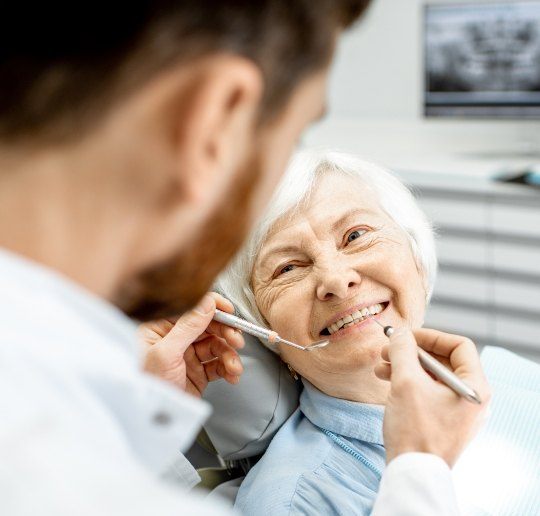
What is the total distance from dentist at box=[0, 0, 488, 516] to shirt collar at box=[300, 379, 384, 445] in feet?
2.64

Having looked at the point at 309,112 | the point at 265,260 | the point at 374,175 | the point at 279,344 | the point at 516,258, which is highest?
the point at 309,112

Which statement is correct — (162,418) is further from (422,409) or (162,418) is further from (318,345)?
(318,345)

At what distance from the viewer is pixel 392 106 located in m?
4.26

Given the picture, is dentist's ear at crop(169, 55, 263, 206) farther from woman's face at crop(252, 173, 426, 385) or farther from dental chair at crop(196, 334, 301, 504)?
dental chair at crop(196, 334, 301, 504)

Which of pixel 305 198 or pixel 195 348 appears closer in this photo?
pixel 195 348

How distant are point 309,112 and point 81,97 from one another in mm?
207

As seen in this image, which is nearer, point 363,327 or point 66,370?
point 66,370

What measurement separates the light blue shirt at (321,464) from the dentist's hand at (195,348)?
0.54 feet

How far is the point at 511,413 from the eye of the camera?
1599mm

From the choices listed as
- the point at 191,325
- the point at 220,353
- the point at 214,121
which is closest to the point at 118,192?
the point at 214,121

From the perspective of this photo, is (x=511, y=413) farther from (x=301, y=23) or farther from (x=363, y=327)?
(x=301, y=23)

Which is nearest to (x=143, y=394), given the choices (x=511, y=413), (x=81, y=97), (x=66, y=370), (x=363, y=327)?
(x=66, y=370)

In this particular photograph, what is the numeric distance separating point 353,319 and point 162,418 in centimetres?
82

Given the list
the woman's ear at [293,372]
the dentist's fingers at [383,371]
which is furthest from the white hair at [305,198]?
the dentist's fingers at [383,371]
